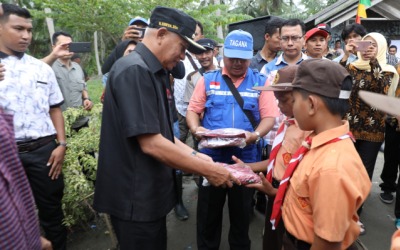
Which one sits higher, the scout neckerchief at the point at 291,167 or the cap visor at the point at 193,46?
the cap visor at the point at 193,46

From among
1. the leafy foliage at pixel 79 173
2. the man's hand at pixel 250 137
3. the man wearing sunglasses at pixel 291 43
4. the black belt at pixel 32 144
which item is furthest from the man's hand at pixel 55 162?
the man wearing sunglasses at pixel 291 43

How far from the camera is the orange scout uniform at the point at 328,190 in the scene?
129 centimetres

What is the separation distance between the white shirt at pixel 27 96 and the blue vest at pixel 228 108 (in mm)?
1482

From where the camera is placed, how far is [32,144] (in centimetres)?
246

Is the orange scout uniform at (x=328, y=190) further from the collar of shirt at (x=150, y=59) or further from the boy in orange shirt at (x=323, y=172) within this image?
the collar of shirt at (x=150, y=59)

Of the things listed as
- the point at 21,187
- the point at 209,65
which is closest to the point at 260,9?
the point at 209,65

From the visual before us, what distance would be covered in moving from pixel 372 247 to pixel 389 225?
59 cm

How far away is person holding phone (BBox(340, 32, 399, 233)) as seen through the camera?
3.23m

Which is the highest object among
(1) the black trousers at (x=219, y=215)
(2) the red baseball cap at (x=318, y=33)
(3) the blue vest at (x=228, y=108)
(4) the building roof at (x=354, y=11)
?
(4) the building roof at (x=354, y=11)

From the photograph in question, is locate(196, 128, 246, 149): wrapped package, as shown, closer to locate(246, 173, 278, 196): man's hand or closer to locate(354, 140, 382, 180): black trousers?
locate(246, 173, 278, 196): man's hand

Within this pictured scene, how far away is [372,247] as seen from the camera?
306cm

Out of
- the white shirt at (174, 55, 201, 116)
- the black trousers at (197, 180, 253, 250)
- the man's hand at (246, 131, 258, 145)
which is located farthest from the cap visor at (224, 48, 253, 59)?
the white shirt at (174, 55, 201, 116)

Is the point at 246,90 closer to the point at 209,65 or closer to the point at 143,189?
the point at 143,189

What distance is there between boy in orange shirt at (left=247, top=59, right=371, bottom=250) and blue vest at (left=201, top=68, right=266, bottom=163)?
102cm
